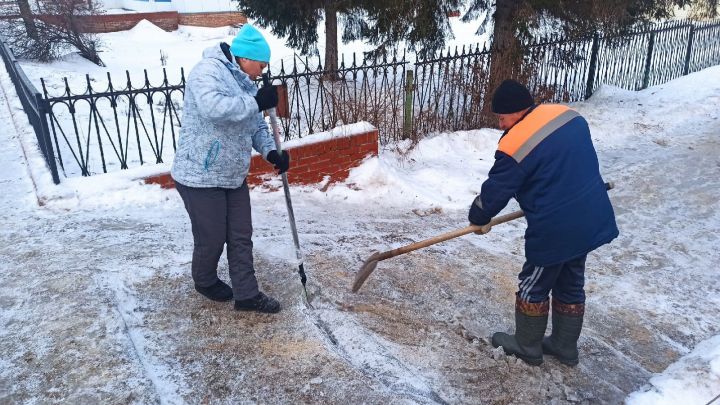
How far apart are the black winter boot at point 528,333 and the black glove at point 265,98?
170 cm

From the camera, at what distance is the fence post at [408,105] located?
6.32 meters

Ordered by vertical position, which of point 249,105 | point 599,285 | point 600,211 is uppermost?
point 249,105

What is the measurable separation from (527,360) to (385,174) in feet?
9.11

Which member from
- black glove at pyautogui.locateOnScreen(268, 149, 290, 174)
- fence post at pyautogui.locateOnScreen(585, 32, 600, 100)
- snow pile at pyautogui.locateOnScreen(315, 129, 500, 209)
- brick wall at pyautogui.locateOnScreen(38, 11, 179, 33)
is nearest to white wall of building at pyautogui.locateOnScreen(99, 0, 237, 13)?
brick wall at pyautogui.locateOnScreen(38, 11, 179, 33)

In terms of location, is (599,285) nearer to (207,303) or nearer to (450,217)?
(450,217)

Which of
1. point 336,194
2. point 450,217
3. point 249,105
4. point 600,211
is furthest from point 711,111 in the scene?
point 249,105

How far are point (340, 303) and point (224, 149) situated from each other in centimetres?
123

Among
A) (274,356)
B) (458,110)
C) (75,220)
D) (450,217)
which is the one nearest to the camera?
(274,356)

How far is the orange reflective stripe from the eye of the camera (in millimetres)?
2535

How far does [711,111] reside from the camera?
8477 millimetres

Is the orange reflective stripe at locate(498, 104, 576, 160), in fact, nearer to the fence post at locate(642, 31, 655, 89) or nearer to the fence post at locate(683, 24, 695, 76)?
the fence post at locate(642, 31, 655, 89)

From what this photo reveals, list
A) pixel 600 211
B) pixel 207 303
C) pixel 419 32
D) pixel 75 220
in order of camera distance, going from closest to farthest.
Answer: pixel 600 211 < pixel 207 303 < pixel 75 220 < pixel 419 32

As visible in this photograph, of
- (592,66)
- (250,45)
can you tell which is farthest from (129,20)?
(250,45)

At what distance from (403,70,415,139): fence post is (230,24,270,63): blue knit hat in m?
3.67
